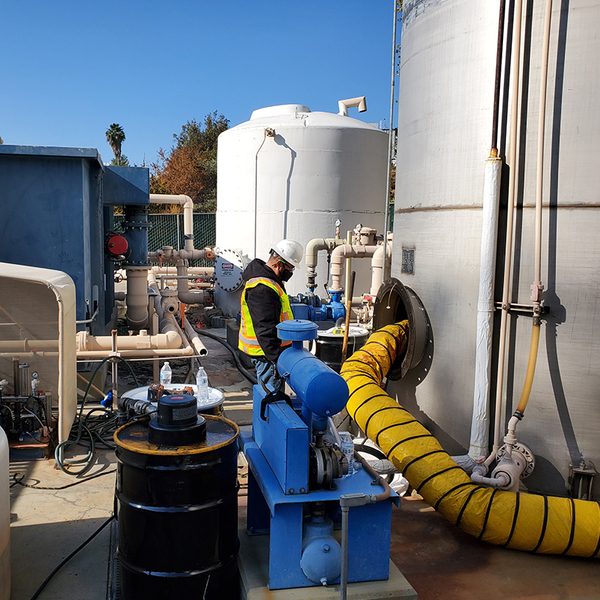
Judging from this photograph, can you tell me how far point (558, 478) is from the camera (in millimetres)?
4637

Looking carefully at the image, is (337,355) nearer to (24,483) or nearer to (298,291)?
(24,483)

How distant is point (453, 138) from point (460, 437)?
2.65 m

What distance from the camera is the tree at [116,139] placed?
3588 cm

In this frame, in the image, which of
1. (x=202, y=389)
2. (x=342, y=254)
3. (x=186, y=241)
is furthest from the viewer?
(x=186, y=241)

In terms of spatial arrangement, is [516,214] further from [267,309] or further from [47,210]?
[47,210]

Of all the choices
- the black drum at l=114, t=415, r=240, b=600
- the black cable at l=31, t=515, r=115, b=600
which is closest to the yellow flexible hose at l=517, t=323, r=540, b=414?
the black drum at l=114, t=415, r=240, b=600

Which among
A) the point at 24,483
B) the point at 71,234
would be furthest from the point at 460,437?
the point at 71,234

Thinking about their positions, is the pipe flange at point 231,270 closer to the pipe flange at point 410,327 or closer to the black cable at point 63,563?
the pipe flange at point 410,327

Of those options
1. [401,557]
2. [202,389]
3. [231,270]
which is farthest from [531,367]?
[231,270]

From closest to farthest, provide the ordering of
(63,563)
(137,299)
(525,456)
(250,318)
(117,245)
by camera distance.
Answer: (63,563) → (525,456) → (250,318) → (117,245) → (137,299)

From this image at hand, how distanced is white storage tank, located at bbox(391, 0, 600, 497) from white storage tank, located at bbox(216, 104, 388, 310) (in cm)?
681

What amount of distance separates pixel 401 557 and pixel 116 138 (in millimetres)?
36018

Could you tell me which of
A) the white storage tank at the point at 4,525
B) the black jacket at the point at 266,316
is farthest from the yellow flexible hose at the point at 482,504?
the white storage tank at the point at 4,525

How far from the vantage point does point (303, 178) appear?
12.6m
